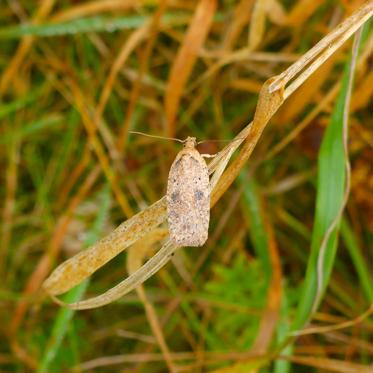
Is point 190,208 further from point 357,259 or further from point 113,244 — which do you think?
point 357,259

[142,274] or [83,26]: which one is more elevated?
[83,26]

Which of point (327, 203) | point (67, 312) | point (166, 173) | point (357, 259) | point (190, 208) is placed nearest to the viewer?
point (190, 208)

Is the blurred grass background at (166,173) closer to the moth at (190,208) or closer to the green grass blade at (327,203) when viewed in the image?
the green grass blade at (327,203)

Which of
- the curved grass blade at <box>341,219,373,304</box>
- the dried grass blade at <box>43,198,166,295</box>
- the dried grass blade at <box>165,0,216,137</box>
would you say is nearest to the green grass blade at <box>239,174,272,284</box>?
the curved grass blade at <box>341,219,373,304</box>

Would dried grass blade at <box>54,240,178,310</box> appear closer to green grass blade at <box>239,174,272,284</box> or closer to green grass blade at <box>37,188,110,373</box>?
green grass blade at <box>37,188,110,373</box>

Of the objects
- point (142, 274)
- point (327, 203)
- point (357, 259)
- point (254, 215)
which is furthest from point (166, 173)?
point (142, 274)

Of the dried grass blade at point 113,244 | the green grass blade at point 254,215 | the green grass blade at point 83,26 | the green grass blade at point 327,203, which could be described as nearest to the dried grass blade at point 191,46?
the green grass blade at point 83,26
